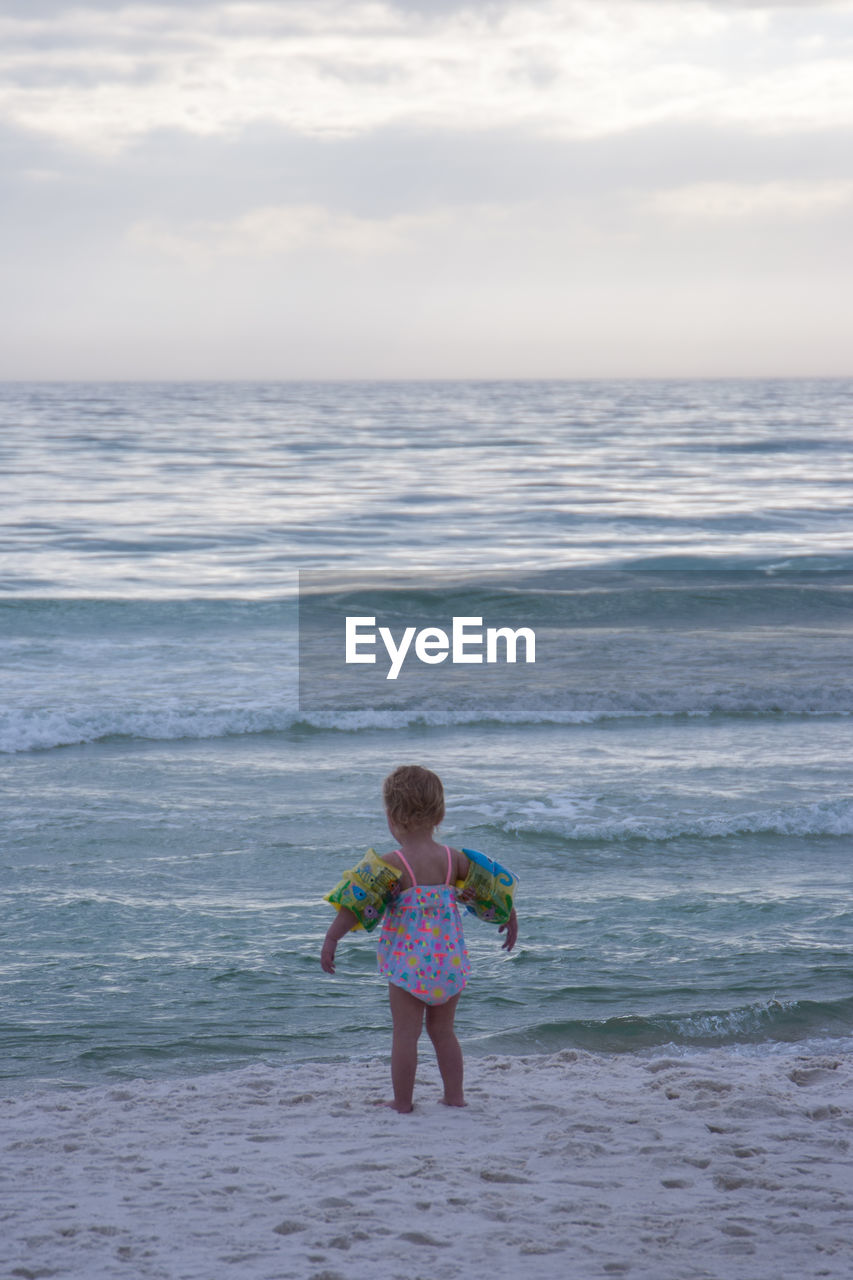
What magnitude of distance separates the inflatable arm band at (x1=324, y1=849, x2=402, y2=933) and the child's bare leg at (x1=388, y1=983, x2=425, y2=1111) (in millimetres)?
259

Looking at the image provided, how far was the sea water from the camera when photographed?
521 cm

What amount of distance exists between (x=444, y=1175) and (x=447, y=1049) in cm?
56

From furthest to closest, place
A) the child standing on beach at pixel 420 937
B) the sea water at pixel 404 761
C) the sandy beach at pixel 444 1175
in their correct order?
the sea water at pixel 404 761
the child standing on beach at pixel 420 937
the sandy beach at pixel 444 1175

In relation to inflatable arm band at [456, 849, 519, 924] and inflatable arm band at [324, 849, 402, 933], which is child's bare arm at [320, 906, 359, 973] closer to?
inflatable arm band at [324, 849, 402, 933]

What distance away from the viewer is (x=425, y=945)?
3973 millimetres

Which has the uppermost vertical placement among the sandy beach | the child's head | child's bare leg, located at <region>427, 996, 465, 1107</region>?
the child's head

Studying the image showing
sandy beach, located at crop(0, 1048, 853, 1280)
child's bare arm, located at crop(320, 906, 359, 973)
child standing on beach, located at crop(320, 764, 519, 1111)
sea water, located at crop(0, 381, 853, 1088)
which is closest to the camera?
sandy beach, located at crop(0, 1048, 853, 1280)

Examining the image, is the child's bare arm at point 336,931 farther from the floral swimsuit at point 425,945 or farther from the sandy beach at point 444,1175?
the sandy beach at point 444,1175

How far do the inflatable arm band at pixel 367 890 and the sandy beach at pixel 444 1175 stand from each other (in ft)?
2.20

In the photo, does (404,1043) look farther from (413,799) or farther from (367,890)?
(413,799)

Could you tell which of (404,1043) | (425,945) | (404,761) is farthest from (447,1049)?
(404,761)

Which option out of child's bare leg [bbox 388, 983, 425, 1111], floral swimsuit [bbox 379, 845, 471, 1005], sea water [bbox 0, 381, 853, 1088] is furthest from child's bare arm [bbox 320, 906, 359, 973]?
sea water [bbox 0, 381, 853, 1088]

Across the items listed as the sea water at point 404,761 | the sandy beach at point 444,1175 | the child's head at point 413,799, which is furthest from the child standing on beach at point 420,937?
the sea water at point 404,761

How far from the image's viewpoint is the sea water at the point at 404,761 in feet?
17.1
